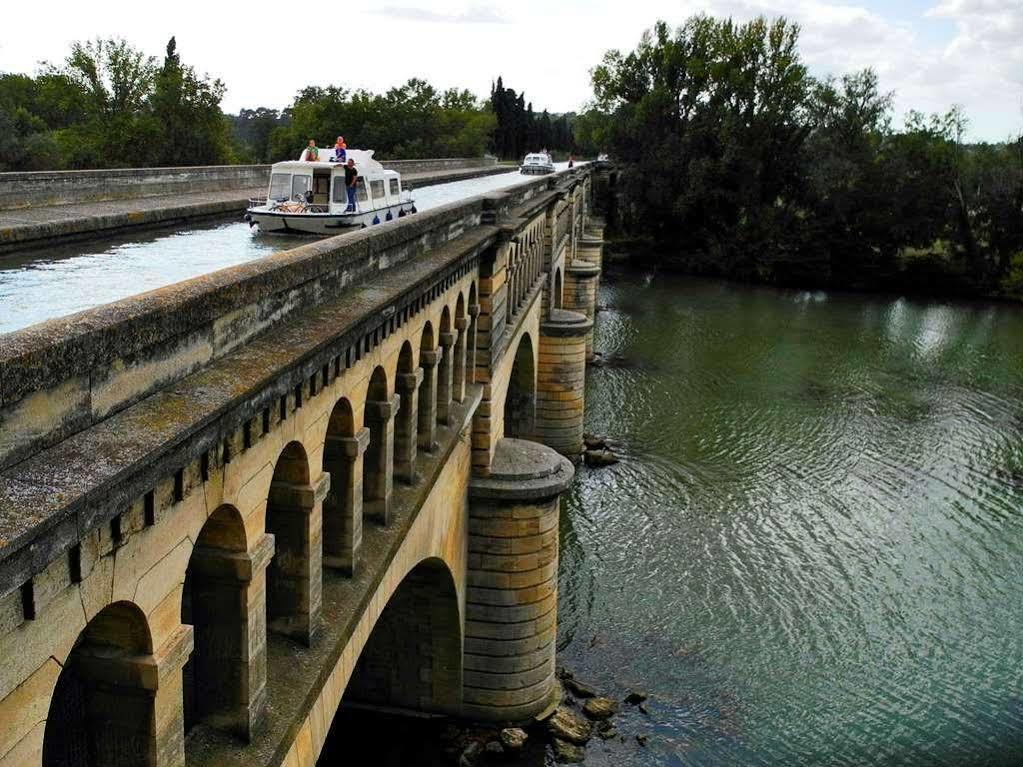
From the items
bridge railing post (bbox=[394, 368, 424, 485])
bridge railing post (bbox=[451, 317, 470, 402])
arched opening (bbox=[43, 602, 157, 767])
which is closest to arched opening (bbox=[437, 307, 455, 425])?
bridge railing post (bbox=[451, 317, 470, 402])

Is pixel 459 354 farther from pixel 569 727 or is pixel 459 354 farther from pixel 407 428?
pixel 569 727

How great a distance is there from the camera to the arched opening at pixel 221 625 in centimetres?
699

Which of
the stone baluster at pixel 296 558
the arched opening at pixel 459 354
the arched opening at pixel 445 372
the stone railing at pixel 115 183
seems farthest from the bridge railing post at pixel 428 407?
the stone railing at pixel 115 183

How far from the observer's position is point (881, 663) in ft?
66.8

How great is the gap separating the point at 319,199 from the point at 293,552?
39.3 ft

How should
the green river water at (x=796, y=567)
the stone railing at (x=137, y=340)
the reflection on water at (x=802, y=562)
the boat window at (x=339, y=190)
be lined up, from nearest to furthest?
the stone railing at (x=137, y=340), the green river water at (x=796, y=567), the reflection on water at (x=802, y=562), the boat window at (x=339, y=190)

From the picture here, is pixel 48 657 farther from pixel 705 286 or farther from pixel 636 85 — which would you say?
pixel 636 85

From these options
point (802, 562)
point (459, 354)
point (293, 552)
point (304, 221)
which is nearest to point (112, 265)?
point (459, 354)

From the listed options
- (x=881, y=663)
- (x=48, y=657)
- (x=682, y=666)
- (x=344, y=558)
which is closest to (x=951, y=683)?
(x=881, y=663)

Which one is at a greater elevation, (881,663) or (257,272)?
(257,272)

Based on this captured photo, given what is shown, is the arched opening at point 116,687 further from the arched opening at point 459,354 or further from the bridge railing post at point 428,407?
the arched opening at point 459,354

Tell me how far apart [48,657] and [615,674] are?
16221mm

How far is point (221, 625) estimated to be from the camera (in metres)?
7.28

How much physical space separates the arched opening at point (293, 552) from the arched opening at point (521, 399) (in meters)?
22.2
